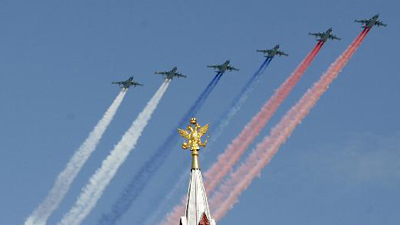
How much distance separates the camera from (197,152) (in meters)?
141

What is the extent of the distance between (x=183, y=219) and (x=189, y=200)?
6.91 ft

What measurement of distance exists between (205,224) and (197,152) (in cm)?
809

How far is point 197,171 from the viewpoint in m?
140

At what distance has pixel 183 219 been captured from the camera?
136875mm

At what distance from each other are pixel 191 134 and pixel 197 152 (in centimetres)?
206

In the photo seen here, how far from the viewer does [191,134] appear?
142 metres

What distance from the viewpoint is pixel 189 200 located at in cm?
13812

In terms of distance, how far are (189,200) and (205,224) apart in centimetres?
317

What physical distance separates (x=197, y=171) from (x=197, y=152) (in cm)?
217

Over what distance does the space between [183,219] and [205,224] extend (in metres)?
2.12

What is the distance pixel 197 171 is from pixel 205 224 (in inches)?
233
